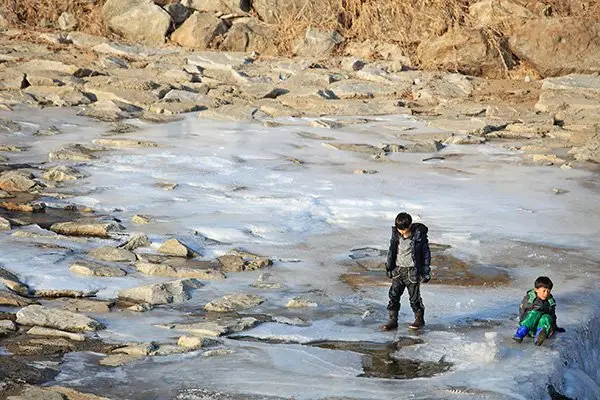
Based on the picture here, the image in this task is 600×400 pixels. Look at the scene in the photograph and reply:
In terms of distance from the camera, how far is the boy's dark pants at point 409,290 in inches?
300

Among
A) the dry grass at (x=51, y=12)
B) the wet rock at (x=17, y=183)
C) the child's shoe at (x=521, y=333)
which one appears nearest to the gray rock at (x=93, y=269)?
the wet rock at (x=17, y=183)

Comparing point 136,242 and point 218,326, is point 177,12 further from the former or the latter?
point 218,326

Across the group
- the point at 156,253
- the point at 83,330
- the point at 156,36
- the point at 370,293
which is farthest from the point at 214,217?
the point at 156,36

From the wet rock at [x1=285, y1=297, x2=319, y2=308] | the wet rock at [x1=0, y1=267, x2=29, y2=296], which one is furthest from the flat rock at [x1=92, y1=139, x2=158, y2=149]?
the wet rock at [x1=285, y1=297, x2=319, y2=308]

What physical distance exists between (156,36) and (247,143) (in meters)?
6.87

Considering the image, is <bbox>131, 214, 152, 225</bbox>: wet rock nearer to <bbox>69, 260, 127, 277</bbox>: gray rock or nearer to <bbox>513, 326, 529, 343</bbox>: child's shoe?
<bbox>69, 260, 127, 277</bbox>: gray rock

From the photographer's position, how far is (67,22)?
21234mm

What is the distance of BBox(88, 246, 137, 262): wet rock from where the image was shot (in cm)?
910

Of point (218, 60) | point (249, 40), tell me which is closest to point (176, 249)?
point (218, 60)

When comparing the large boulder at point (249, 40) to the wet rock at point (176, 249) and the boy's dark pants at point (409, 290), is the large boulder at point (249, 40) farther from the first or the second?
the boy's dark pants at point (409, 290)

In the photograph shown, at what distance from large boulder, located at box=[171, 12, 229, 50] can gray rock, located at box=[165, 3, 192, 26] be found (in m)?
0.26

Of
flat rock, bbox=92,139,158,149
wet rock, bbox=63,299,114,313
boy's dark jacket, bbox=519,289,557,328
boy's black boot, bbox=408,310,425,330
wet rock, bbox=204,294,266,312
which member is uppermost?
boy's dark jacket, bbox=519,289,557,328

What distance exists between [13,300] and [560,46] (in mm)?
13809

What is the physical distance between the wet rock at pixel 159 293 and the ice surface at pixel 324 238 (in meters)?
0.14
